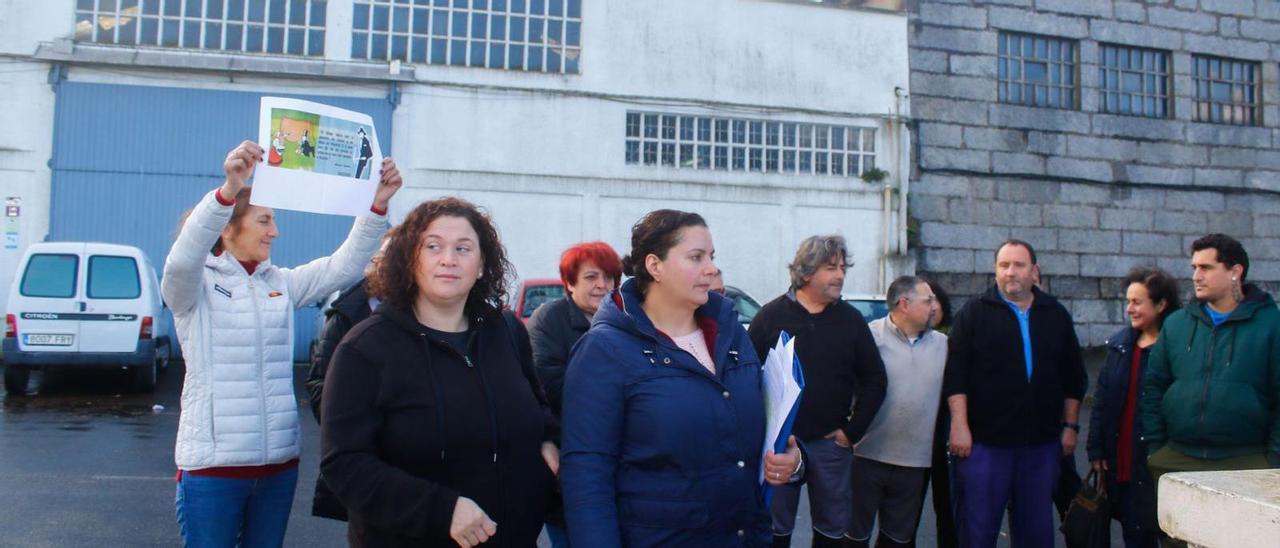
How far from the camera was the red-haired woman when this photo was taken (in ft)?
14.3

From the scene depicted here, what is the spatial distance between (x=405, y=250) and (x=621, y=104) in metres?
14.4

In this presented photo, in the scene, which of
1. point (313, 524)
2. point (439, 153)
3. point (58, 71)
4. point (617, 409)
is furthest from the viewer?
point (439, 153)

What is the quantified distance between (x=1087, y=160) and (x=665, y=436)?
17.5 meters

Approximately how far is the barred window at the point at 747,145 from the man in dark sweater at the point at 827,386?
1235 centimetres

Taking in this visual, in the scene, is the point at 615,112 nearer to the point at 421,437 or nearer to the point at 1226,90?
the point at 1226,90

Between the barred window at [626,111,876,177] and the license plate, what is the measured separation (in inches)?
Answer: 361

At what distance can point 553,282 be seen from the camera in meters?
12.7

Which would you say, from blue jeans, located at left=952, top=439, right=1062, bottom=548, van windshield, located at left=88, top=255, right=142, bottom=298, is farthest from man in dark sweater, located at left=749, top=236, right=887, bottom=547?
van windshield, located at left=88, top=255, right=142, bottom=298

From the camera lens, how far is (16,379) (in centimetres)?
1166

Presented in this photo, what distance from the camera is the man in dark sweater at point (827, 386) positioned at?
16.5 feet

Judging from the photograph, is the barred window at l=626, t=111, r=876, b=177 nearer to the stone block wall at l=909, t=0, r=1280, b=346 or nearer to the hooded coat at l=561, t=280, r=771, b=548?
the stone block wall at l=909, t=0, r=1280, b=346

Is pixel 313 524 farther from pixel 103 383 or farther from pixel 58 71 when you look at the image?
pixel 58 71

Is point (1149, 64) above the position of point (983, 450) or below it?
above

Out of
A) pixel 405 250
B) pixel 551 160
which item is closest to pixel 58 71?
pixel 551 160
